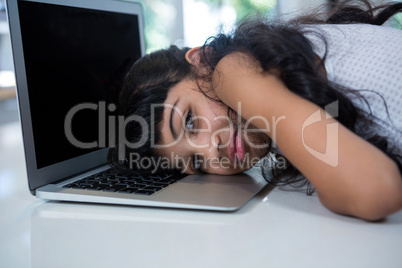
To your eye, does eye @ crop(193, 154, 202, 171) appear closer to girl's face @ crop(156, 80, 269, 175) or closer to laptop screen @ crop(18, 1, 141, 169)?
girl's face @ crop(156, 80, 269, 175)

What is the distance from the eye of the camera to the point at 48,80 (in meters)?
0.83

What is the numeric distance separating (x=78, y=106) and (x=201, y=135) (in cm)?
30

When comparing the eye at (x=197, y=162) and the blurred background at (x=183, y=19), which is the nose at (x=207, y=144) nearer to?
the eye at (x=197, y=162)

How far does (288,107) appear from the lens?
2.07 ft

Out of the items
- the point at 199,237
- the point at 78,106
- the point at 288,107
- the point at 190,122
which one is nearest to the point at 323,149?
the point at 288,107

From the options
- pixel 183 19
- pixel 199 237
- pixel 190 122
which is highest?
pixel 183 19

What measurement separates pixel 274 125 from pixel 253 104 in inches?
2.1

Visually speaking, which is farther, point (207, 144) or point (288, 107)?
point (207, 144)

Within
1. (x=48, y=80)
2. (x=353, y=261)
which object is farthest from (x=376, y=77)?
(x=48, y=80)

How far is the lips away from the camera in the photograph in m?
0.83

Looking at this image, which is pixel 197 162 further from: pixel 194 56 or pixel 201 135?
pixel 194 56

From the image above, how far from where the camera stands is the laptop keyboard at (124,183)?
729mm

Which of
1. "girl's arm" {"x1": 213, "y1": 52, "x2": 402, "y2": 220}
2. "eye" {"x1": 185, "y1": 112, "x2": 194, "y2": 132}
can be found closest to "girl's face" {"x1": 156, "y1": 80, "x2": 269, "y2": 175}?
"eye" {"x1": 185, "y1": 112, "x2": 194, "y2": 132}

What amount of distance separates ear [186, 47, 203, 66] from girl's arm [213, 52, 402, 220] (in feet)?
0.57
